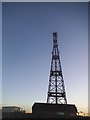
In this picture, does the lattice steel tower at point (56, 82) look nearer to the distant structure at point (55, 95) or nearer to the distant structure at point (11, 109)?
the distant structure at point (55, 95)

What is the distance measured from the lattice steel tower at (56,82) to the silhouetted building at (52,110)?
7 centimetres

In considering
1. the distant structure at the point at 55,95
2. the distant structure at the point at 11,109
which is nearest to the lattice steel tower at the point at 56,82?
the distant structure at the point at 55,95

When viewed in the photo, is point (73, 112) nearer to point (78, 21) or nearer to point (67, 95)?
point (67, 95)

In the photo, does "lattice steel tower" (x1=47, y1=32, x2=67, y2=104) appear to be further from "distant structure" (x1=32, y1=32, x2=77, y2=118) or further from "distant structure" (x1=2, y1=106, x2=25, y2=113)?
"distant structure" (x1=2, y1=106, x2=25, y2=113)

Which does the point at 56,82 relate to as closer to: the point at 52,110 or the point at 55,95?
the point at 55,95

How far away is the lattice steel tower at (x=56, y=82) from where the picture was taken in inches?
196

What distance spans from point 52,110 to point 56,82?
0.41 meters

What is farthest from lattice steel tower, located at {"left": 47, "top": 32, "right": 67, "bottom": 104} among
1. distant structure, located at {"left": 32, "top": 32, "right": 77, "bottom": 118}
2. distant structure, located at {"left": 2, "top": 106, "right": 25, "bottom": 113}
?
distant structure, located at {"left": 2, "top": 106, "right": 25, "bottom": 113}

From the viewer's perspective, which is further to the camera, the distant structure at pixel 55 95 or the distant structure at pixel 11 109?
the distant structure at pixel 55 95

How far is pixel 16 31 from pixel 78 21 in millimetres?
919

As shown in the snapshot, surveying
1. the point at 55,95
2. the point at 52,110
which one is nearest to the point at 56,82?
the point at 55,95

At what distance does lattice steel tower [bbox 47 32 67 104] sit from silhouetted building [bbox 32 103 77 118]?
0.07m

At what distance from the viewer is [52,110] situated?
4992mm

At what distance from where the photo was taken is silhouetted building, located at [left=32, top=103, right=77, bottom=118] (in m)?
4.89
